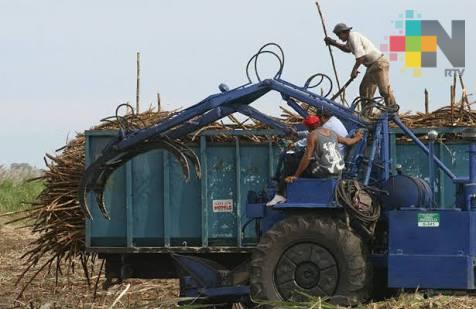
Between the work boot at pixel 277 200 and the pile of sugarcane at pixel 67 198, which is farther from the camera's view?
the pile of sugarcane at pixel 67 198

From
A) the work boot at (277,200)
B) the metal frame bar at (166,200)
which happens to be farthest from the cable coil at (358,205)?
the metal frame bar at (166,200)

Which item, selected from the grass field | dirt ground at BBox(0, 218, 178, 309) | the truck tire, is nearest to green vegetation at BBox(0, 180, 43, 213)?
the grass field

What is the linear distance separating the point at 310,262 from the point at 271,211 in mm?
777

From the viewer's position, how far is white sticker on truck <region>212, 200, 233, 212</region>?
12.6 meters

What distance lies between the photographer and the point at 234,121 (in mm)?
12914

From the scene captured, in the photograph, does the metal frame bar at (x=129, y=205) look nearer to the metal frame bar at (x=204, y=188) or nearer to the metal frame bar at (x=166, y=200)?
the metal frame bar at (x=166, y=200)

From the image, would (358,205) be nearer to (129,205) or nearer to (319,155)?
(319,155)

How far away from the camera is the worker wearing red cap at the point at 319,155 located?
1019cm

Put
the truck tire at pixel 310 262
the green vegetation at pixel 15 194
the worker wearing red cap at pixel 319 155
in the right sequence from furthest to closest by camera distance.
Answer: the green vegetation at pixel 15 194 → the worker wearing red cap at pixel 319 155 → the truck tire at pixel 310 262

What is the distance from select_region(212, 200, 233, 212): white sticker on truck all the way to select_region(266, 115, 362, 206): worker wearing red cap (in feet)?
7.45

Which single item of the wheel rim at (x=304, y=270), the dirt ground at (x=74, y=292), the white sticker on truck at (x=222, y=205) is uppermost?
the white sticker on truck at (x=222, y=205)

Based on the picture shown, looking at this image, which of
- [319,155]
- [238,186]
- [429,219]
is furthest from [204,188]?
[429,219]

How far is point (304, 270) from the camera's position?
10.2m

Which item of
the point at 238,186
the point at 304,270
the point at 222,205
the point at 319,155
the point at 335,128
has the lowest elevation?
the point at 304,270
